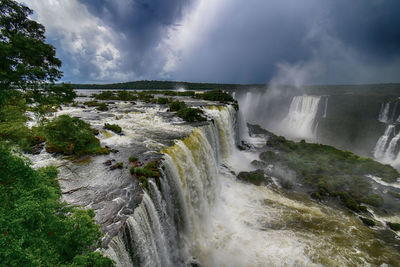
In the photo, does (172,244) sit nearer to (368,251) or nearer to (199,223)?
(199,223)

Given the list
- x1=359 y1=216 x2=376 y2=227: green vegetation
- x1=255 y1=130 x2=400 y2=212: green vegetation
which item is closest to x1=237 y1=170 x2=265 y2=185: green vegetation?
x1=255 y1=130 x2=400 y2=212: green vegetation

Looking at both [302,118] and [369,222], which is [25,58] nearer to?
[369,222]

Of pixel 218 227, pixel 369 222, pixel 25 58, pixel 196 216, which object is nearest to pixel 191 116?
pixel 196 216

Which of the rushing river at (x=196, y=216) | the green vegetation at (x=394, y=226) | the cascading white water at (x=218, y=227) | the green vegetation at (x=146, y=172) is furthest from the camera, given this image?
the green vegetation at (x=394, y=226)

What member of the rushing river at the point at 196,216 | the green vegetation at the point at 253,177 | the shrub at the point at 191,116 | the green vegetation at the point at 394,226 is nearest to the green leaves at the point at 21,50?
the rushing river at the point at 196,216

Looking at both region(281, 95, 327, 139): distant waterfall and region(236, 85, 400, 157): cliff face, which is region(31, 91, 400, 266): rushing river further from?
region(281, 95, 327, 139): distant waterfall

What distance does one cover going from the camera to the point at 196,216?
10.7 m

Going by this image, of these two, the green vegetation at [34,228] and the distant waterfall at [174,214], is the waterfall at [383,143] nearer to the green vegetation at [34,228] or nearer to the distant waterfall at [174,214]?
the distant waterfall at [174,214]

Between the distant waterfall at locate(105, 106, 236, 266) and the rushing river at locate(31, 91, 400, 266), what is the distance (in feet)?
0.11

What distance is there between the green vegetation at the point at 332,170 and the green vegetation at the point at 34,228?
17.6 m

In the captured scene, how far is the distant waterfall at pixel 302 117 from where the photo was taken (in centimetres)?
3728

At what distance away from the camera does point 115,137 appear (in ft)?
43.7

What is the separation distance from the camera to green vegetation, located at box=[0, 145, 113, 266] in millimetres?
2631

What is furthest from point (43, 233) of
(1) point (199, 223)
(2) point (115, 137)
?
(2) point (115, 137)
